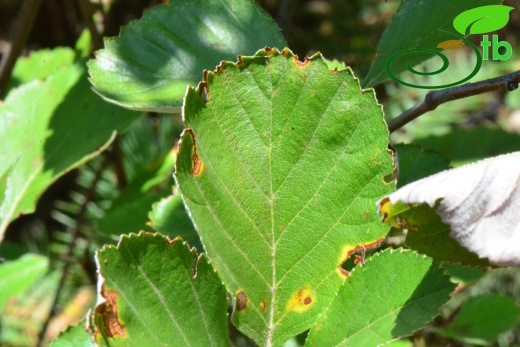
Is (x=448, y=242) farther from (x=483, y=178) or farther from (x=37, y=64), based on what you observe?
(x=37, y=64)

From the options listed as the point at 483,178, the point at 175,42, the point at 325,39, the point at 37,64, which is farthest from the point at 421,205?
the point at 325,39

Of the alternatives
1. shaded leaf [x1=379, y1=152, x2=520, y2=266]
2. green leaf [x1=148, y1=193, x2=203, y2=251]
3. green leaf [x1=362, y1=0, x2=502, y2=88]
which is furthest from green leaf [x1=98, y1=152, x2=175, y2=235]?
shaded leaf [x1=379, y1=152, x2=520, y2=266]

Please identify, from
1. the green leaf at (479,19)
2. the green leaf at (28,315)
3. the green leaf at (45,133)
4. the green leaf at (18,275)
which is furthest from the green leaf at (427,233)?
the green leaf at (28,315)

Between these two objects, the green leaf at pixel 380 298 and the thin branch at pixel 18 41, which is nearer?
the green leaf at pixel 380 298

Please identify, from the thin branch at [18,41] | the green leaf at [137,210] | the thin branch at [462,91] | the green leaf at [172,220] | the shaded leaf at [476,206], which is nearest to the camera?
the shaded leaf at [476,206]

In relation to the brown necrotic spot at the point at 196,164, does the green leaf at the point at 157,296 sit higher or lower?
lower

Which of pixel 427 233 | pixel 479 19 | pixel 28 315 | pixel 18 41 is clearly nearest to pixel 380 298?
pixel 427 233

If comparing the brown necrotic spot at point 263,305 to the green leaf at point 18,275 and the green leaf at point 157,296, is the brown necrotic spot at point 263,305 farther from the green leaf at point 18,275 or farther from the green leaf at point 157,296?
the green leaf at point 18,275
